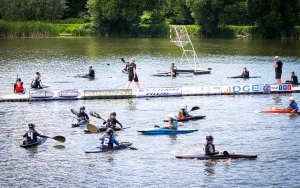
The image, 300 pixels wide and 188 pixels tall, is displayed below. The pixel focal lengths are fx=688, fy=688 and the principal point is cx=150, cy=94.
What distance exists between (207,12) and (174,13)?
17.8m

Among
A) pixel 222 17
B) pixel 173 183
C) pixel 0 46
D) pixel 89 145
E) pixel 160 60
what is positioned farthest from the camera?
pixel 222 17

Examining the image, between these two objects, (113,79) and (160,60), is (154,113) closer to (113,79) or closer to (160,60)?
(113,79)

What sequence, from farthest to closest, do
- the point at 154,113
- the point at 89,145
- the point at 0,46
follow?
the point at 0,46 < the point at 154,113 < the point at 89,145

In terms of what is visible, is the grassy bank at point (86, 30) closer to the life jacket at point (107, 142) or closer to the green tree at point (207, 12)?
the green tree at point (207, 12)

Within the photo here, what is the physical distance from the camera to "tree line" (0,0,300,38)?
157000 millimetres

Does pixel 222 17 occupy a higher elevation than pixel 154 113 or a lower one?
higher

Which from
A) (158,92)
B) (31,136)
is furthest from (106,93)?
(31,136)

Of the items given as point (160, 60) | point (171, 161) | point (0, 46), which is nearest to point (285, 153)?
point (171, 161)

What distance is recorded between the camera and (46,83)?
78312 mm

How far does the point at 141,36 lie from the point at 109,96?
4400 inches

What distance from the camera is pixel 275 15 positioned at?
507ft

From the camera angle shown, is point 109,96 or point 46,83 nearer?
point 109,96

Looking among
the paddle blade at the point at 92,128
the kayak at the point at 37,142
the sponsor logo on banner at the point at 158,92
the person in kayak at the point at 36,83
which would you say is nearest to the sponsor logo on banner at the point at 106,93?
the sponsor logo on banner at the point at 158,92

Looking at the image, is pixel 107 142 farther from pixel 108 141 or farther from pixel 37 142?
pixel 37 142
